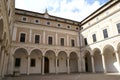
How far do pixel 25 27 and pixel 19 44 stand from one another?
3.32 metres

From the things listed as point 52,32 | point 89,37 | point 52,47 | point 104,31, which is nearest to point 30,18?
point 52,32

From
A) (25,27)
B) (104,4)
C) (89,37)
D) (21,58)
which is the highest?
(104,4)

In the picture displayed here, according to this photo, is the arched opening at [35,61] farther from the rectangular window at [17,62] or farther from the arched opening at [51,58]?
the rectangular window at [17,62]

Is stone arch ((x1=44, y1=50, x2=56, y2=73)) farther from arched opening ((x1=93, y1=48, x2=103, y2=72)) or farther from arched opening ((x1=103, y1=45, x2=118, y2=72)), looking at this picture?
arched opening ((x1=103, y1=45, x2=118, y2=72))

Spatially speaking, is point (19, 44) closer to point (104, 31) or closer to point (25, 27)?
point (25, 27)

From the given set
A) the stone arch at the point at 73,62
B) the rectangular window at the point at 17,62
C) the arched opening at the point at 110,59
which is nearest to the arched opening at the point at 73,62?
the stone arch at the point at 73,62

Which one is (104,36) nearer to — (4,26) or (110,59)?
(110,59)

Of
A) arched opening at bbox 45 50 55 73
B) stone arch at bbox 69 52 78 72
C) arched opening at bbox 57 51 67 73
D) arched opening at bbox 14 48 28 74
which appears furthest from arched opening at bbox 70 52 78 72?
arched opening at bbox 14 48 28 74

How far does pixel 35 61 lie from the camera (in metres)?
20.4

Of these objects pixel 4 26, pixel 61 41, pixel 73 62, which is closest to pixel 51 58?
pixel 61 41

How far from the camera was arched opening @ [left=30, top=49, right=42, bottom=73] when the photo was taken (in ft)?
65.3

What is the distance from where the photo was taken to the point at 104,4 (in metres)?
18.5

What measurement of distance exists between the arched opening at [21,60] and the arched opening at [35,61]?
49.6 inches

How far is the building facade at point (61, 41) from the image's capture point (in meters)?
16.9
